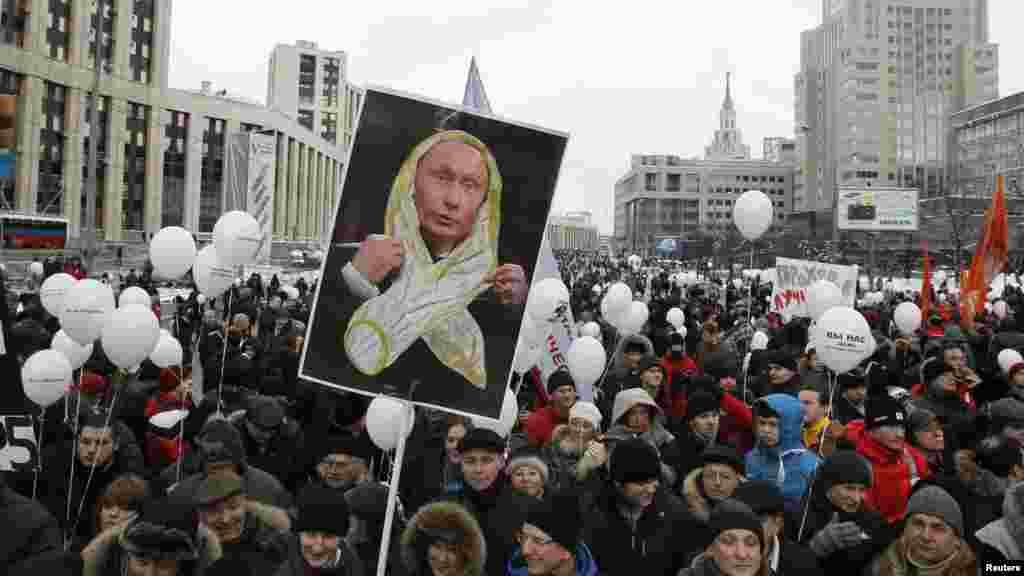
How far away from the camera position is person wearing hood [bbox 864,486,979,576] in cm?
297

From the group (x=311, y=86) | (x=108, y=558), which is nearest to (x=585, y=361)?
(x=108, y=558)

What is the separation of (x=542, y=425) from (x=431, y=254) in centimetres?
270

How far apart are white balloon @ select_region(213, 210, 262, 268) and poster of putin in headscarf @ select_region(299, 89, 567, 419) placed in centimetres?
380

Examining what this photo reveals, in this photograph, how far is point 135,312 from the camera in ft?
16.6

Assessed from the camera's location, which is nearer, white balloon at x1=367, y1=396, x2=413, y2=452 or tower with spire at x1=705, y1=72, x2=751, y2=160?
white balloon at x1=367, y1=396, x2=413, y2=452

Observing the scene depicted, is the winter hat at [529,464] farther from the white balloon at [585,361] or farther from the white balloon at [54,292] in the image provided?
the white balloon at [54,292]

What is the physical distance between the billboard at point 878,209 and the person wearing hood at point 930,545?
4860cm

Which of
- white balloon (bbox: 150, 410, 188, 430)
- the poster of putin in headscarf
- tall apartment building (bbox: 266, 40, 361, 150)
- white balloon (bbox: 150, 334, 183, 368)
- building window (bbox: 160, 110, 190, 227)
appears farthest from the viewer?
tall apartment building (bbox: 266, 40, 361, 150)

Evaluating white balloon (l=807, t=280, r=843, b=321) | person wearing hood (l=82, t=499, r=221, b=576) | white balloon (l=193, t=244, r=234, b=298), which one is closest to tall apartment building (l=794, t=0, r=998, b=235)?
white balloon (l=807, t=280, r=843, b=321)

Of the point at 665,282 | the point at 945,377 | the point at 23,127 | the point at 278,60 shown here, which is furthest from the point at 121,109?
the point at 945,377

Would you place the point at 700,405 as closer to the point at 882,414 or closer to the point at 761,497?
the point at 882,414

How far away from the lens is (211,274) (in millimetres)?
6961

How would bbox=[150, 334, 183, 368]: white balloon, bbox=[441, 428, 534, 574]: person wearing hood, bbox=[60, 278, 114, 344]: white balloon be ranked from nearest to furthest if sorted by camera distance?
1. bbox=[441, 428, 534, 574]: person wearing hood
2. bbox=[60, 278, 114, 344]: white balloon
3. bbox=[150, 334, 183, 368]: white balloon

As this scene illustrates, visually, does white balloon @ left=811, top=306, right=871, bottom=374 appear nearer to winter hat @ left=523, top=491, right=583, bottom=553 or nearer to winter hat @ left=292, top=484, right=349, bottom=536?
winter hat @ left=523, top=491, right=583, bottom=553
